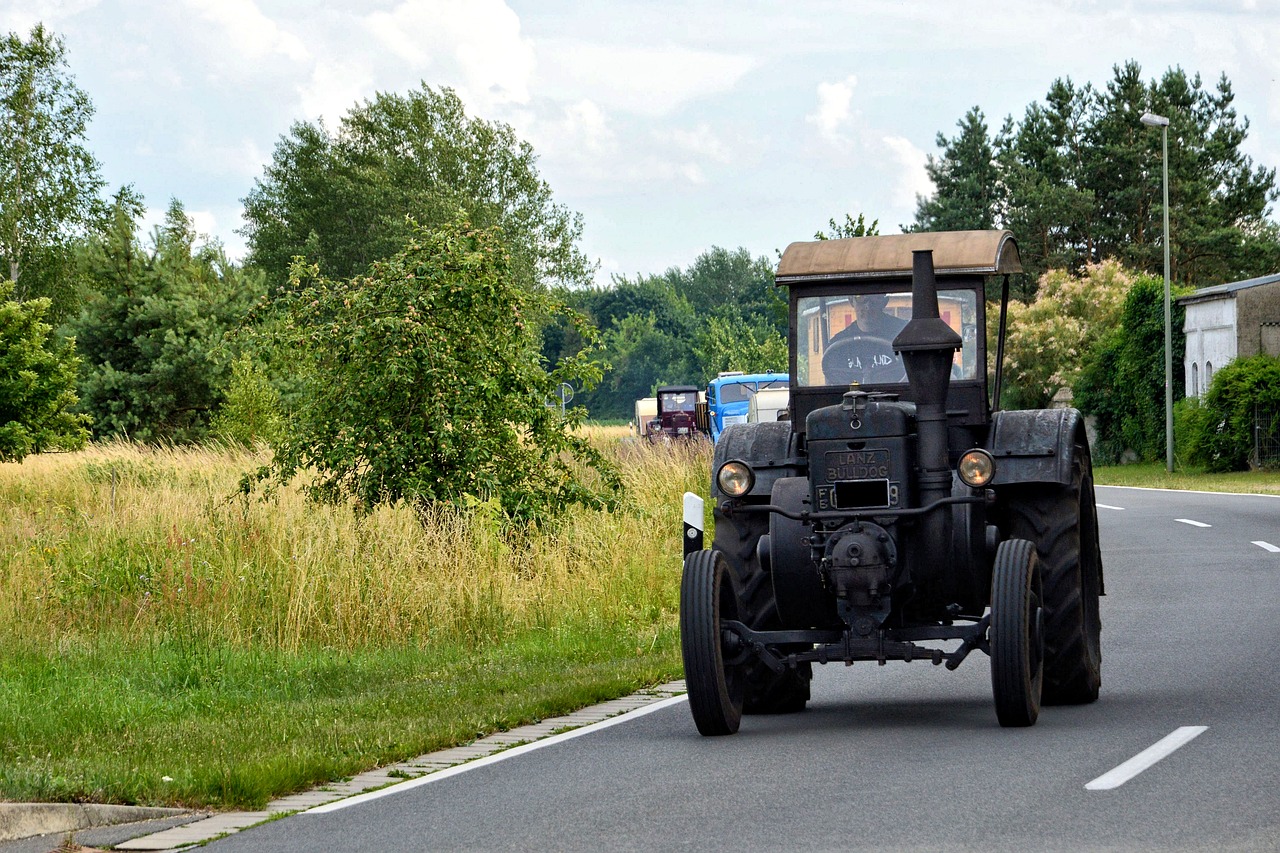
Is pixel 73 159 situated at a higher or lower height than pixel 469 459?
higher

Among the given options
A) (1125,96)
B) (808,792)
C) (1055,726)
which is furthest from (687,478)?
(1125,96)

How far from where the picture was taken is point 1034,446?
10.3 metres

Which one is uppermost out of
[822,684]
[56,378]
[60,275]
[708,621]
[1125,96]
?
[1125,96]

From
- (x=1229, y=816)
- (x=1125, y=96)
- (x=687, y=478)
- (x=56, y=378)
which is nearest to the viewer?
(x=1229, y=816)

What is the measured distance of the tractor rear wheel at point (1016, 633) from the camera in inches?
358

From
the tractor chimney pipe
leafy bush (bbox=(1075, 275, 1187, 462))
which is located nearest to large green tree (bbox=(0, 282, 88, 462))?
the tractor chimney pipe

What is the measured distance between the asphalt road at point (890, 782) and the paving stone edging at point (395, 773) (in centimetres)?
23

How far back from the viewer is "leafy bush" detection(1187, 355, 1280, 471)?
4753cm

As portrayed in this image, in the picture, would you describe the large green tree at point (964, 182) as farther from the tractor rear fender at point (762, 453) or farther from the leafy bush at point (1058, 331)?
the tractor rear fender at point (762, 453)

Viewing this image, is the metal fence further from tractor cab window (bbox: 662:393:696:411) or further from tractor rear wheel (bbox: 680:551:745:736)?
tractor rear wheel (bbox: 680:551:745:736)

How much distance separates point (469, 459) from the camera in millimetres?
18609

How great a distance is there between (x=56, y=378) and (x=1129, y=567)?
25.0m

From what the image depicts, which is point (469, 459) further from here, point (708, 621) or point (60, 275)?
point (60, 275)

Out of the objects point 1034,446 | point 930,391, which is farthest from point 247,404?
point 930,391
